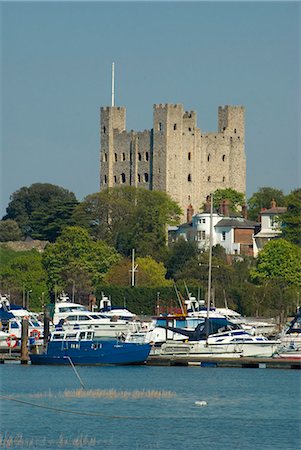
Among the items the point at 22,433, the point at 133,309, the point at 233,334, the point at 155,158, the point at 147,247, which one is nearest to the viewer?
the point at 22,433

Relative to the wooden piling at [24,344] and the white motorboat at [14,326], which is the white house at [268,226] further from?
the wooden piling at [24,344]

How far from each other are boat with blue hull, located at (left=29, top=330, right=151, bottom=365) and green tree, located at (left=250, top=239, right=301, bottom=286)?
39821 mm

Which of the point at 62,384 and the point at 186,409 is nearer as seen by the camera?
the point at 186,409

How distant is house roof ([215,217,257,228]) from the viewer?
124125 millimetres

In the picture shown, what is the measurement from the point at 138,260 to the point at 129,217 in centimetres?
1300

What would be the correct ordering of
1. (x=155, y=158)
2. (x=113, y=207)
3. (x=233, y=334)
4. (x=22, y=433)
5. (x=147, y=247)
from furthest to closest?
(x=155, y=158) → (x=113, y=207) → (x=147, y=247) → (x=233, y=334) → (x=22, y=433)

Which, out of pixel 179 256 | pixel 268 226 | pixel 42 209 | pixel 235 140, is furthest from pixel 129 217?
pixel 235 140

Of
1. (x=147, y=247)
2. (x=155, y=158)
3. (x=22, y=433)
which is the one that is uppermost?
(x=155, y=158)

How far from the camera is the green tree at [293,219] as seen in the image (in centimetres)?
11612

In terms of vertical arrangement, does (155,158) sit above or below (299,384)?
above

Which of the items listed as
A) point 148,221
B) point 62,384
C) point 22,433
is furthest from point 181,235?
point 22,433

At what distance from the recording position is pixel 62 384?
5716 cm

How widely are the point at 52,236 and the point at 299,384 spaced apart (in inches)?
2998

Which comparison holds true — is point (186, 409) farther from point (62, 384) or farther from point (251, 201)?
point (251, 201)
